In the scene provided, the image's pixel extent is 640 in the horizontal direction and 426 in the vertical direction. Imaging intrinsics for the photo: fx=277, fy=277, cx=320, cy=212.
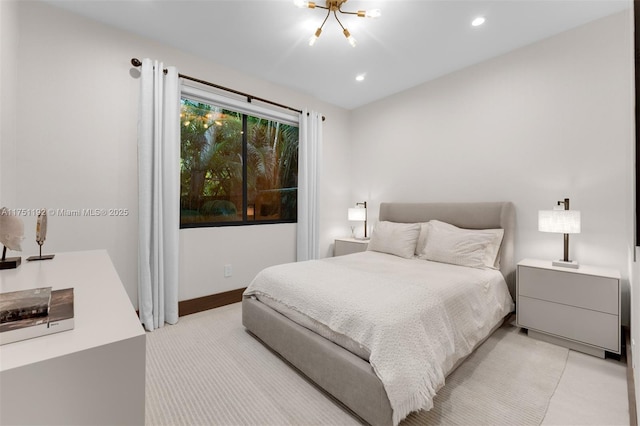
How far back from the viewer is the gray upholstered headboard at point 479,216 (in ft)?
8.96

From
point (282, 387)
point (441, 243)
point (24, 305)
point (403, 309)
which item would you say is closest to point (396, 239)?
point (441, 243)

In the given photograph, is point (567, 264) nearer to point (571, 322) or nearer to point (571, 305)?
point (571, 305)

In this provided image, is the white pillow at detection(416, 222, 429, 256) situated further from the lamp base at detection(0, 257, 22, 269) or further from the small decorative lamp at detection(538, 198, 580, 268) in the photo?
the lamp base at detection(0, 257, 22, 269)

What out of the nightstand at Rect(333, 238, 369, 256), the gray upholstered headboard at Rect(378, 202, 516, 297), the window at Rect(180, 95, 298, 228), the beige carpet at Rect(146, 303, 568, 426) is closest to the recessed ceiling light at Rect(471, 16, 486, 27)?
the gray upholstered headboard at Rect(378, 202, 516, 297)

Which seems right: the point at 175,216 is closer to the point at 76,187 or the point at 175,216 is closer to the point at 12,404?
the point at 76,187

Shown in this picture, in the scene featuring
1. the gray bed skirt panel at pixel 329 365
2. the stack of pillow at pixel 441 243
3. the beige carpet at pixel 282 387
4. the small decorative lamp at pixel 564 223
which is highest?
the small decorative lamp at pixel 564 223

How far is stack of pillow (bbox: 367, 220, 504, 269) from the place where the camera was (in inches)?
103

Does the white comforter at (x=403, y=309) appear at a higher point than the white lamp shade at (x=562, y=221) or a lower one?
lower

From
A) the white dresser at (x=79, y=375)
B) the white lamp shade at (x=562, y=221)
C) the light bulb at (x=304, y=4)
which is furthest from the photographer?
the white lamp shade at (x=562, y=221)

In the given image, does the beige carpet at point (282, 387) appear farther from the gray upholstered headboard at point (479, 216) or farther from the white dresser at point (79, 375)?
the white dresser at point (79, 375)

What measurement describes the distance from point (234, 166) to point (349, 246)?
1.87 m

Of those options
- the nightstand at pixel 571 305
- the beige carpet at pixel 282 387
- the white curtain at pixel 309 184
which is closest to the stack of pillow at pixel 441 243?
the nightstand at pixel 571 305

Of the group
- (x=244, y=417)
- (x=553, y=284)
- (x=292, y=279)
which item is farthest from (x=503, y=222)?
(x=244, y=417)

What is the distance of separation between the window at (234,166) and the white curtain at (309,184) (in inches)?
8.0
